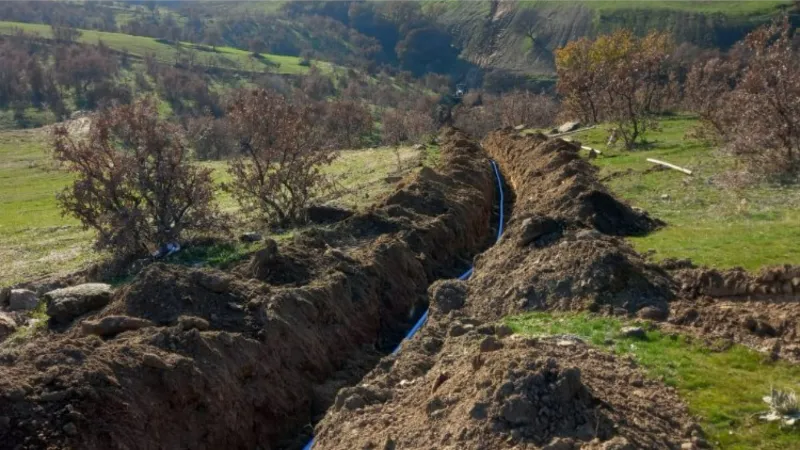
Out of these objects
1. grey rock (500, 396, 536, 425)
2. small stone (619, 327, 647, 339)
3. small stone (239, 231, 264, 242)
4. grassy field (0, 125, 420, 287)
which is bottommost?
grassy field (0, 125, 420, 287)

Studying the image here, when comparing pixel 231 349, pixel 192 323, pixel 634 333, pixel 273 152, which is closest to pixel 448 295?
pixel 634 333

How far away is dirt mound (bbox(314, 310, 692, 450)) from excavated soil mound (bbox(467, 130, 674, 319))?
7.84ft

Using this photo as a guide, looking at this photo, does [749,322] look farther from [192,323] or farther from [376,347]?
[192,323]

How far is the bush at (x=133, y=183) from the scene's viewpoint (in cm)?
2192

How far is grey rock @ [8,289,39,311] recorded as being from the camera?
18.3 meters

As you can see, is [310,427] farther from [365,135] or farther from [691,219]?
[365,135]

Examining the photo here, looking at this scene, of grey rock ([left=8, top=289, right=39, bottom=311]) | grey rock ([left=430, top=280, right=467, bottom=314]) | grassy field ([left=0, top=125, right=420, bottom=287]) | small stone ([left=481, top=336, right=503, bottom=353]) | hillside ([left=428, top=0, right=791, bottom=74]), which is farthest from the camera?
hillside ([left=428, top=0, right=791, bottom=74])

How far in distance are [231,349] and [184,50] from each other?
151752mm

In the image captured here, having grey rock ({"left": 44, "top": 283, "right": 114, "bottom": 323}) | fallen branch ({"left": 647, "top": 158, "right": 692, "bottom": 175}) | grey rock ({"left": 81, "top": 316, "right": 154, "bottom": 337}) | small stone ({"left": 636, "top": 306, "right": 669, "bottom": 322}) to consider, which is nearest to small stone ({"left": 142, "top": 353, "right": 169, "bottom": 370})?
grey rock ({"left": 81, "top": 316, "right": 154, "bottom": 337})

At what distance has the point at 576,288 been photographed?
46.8ft

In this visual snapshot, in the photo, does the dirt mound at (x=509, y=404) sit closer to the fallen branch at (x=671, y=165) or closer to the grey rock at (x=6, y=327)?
the grey rock at (x=6, y=327)

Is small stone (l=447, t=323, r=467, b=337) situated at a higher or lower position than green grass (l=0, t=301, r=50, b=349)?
higher

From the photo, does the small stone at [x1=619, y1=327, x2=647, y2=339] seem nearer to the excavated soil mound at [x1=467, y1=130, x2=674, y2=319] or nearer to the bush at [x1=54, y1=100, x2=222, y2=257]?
the excavated soil mound at [x1=467, y1=130, x2=674, y2=319]

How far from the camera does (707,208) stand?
67.4 feet
